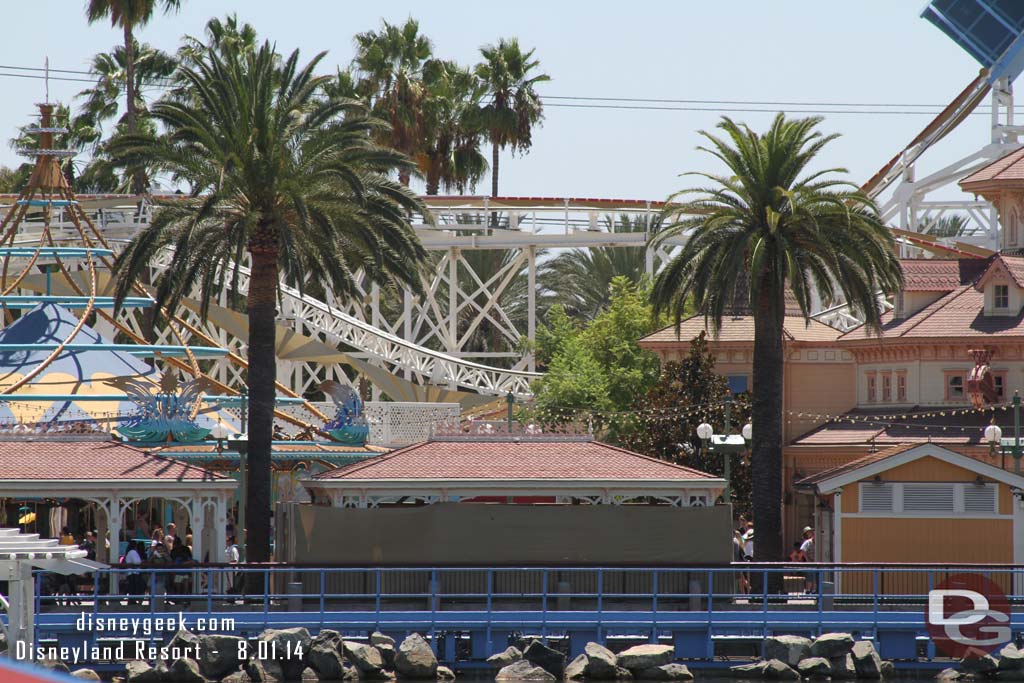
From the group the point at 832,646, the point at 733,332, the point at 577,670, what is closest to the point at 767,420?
the point at 832,646

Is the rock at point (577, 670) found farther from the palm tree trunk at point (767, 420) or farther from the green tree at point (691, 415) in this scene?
the green tree at point (691, 415)

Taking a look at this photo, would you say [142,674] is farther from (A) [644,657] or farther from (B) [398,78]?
(B) [398,78]

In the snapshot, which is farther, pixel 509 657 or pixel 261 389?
pixel 261 389

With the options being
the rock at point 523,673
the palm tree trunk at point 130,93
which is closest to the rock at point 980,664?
the rock at point 523,673

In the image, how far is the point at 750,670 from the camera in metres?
29.1

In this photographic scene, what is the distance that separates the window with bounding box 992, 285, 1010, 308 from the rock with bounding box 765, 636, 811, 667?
20196 mm

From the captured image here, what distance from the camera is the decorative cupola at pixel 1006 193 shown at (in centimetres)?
5259

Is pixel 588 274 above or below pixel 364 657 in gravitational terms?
above

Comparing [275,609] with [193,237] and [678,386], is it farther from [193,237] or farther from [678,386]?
[678,386]

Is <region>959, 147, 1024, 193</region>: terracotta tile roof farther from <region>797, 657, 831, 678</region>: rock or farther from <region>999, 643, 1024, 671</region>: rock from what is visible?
<region>797, 657, 831, 678</region>: rock

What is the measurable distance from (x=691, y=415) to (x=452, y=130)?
2947 cm

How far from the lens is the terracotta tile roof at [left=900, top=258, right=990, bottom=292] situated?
4934 centimetres

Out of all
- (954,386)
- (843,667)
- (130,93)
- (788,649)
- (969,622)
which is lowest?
(843,667)

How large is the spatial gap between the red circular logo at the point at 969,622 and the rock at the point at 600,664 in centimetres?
563
